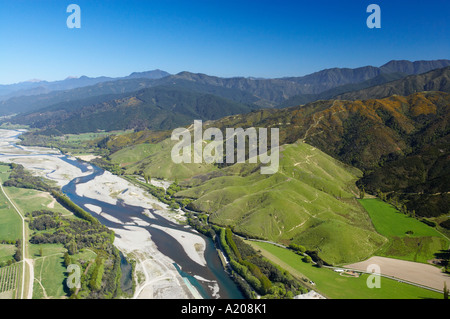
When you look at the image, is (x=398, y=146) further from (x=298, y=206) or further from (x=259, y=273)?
(x=259, y=273)

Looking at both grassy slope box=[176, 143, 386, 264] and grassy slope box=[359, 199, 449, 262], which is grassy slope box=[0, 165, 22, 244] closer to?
grassy slope box=[176, 143, 386, 264]

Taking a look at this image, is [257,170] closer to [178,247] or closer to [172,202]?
[172,202]

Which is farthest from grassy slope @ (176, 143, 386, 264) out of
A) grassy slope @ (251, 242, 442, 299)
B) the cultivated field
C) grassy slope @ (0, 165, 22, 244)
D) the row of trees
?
grassy slope @ (0, 165, 22, 244)

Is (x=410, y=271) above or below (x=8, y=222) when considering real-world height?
below

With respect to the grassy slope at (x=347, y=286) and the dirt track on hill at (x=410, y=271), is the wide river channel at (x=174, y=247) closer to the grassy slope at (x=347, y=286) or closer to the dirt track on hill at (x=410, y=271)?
the grassy slope at (x=347, y=286)

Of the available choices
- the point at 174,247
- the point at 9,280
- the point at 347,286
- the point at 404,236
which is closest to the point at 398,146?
the point at 404,236

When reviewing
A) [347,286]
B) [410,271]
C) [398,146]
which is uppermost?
[398,146]
